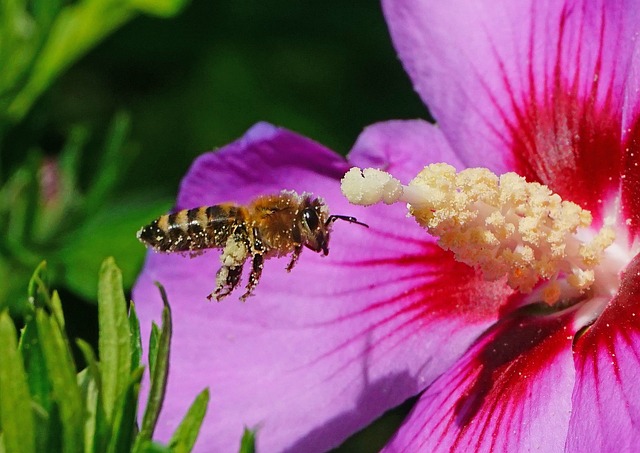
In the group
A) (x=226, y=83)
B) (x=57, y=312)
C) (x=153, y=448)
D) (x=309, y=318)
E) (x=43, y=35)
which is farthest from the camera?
(x=226, y=83)

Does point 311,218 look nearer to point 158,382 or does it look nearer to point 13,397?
Answer: point 158,382

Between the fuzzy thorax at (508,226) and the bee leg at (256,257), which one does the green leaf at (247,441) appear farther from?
the fuzzy thorax at (508,226)

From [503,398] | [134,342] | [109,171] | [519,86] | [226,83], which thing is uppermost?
[226,83]

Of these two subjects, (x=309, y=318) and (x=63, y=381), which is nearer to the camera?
(x=63, y=381)

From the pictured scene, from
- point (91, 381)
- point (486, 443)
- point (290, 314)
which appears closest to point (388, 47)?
point (290, 314)

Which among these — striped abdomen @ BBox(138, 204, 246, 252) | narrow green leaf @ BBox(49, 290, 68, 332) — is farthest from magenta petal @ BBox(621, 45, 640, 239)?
narrow green leaf @ BBox(49, 290, 68, 332)

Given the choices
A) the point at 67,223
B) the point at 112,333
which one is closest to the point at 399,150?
the point at 67,223
